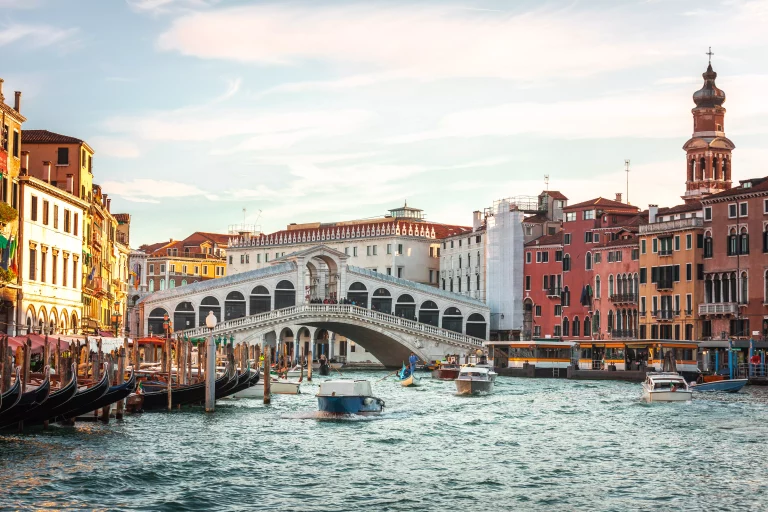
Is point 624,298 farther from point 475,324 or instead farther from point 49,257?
point 49,257

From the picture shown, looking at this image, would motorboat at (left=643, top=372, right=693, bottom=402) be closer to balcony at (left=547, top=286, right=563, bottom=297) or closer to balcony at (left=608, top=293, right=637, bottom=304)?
balcony at (left=608, top=293, right=637, bottom=304)

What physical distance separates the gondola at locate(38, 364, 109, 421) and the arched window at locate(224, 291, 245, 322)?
140ft

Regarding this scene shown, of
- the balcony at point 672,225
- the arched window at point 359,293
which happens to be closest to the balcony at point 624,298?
the balcony at point 672,225

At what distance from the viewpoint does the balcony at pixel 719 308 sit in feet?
177

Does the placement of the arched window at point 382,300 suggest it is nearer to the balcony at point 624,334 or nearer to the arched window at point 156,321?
the arched window at point 156,321

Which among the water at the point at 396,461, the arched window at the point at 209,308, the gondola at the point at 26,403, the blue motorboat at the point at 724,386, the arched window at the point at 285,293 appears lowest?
the water at the point at 396,461

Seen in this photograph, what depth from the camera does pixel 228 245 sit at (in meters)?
91.8

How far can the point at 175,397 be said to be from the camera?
32219 mm

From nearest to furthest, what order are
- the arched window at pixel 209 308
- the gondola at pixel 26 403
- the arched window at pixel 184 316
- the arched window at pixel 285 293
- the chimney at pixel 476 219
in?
the gondola at pixel 26 403 < the arched window at pixel 184 316 < the arched window at pixel 209 308 < the arched window at pixel 285 293 < the chimney at pixel 476 219

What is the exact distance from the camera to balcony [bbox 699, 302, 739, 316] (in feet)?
177

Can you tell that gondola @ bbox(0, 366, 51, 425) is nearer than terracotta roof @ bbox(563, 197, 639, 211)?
Yes

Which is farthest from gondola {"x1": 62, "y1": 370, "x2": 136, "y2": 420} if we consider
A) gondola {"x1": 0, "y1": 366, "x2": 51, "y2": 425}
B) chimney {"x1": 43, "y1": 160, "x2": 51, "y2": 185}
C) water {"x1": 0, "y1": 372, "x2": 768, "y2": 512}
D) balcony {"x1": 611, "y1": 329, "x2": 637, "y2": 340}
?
balcony {"x1": 611, "y1": 329, "x2": 637, "y2": 340}

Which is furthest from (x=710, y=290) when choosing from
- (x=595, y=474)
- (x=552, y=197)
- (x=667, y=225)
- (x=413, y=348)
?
(x=595, y=474)

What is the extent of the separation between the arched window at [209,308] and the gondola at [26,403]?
142 feet
